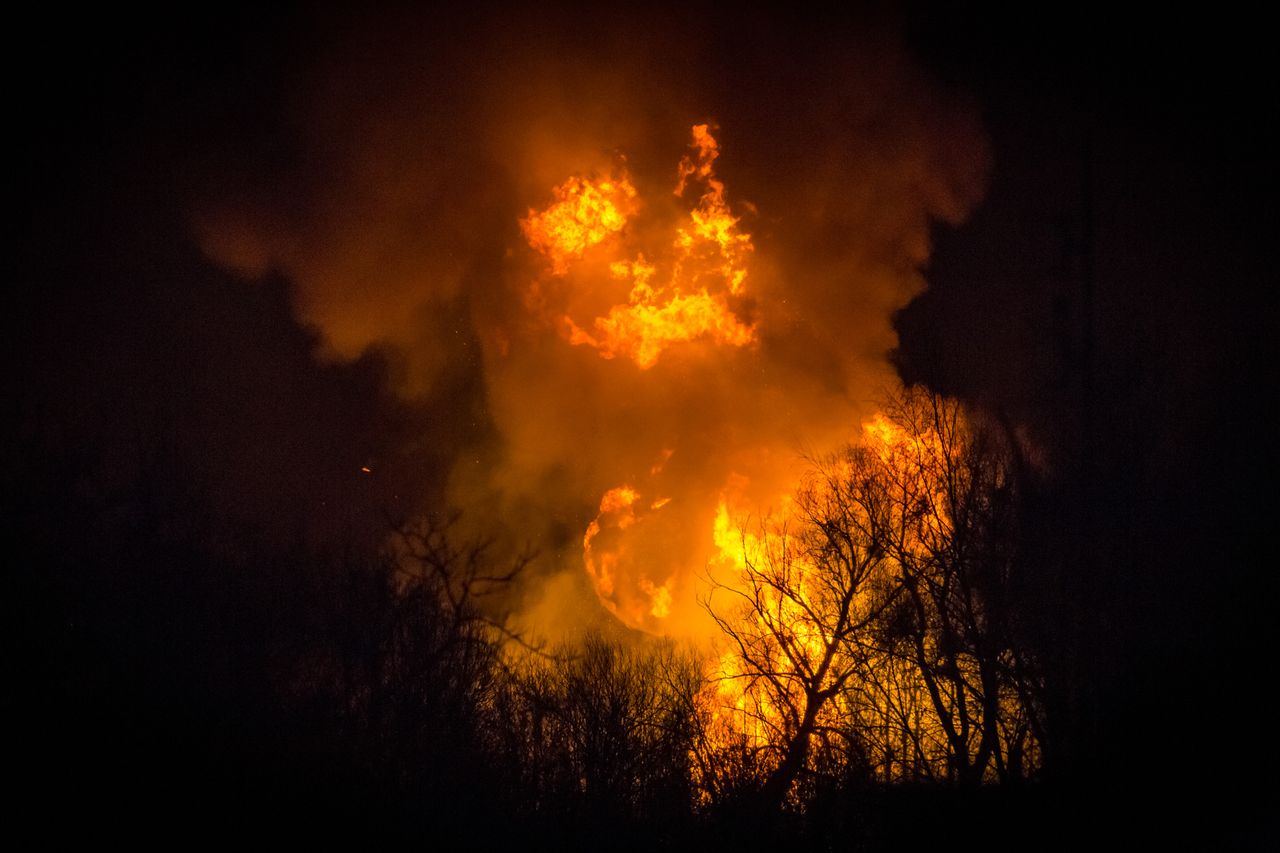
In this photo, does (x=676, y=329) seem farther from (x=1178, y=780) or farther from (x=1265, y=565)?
(x=1178, y=780)

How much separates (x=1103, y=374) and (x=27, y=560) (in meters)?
28.4

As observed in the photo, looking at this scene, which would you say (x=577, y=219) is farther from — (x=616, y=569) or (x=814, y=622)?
(x=814, y=622)

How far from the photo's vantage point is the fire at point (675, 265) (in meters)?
31.0

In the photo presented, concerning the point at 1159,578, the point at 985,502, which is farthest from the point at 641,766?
the point at 1159,578

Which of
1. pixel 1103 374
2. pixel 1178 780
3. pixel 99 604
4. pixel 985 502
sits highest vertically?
pixel 1103 374

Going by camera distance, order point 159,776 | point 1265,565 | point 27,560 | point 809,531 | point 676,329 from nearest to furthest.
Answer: point 159,776 → point 809,531 → point 1265,565 → point 27,560 → point 676,329

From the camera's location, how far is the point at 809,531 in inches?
881

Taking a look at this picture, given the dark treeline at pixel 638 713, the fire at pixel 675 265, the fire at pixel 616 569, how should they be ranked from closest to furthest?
the dark treeline at pixel 638 713, the fire at pixel 675 265, the fire at pixel 616 569

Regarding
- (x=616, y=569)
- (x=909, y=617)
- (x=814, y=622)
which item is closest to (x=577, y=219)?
(x=616, y=569)

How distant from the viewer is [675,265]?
102ft

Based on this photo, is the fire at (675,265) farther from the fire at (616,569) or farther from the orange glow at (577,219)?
the fire at (616,569)

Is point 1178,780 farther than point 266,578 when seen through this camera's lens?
No

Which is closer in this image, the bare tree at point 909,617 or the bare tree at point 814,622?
the bare tree at point 909,617

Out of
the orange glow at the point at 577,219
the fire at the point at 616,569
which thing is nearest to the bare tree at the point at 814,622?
the fire at the point at 616,569
